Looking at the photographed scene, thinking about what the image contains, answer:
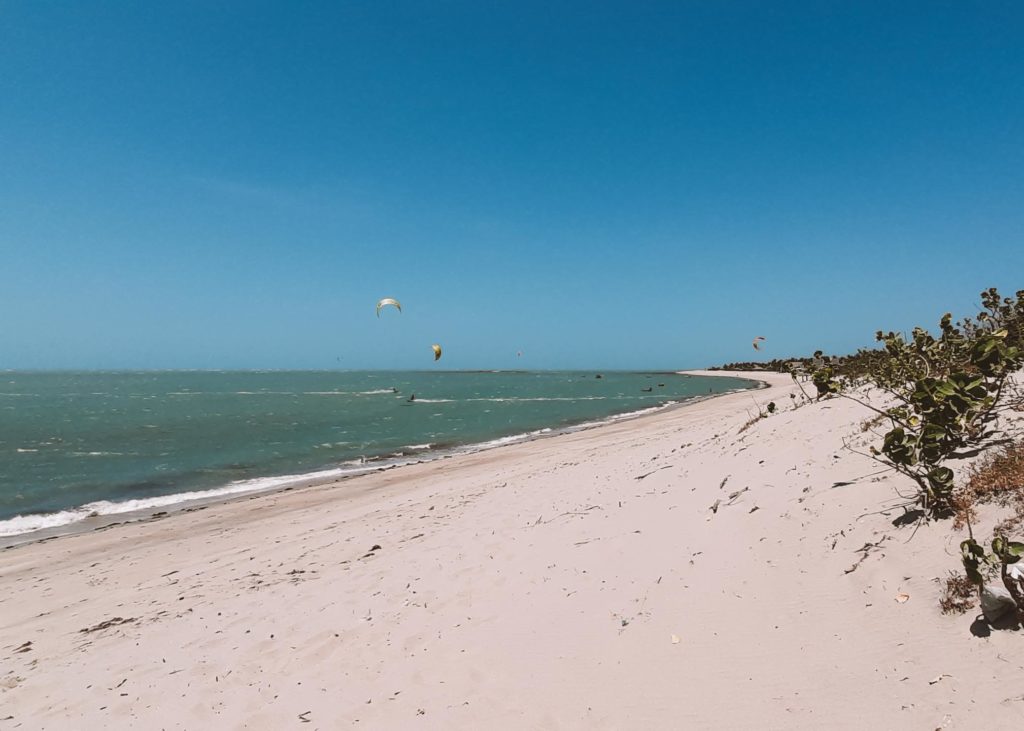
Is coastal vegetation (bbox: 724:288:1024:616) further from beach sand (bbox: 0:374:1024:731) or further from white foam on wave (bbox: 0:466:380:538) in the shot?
white foam on wave (bbox: 0:466:380:538)

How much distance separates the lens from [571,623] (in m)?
4.96

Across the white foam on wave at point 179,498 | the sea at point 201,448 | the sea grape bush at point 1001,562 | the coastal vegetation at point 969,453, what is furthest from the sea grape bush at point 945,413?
the white foam on wave at point 179,498

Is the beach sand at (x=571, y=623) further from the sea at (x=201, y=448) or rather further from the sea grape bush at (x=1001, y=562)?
the sea at (x=201, y=448)

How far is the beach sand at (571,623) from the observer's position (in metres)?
3.39

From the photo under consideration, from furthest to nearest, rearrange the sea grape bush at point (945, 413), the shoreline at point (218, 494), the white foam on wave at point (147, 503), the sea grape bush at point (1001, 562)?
the white foam on wave at point (147, 503) → the shoreline at point (218, 494) → the sea grape bush at point (945, 413) → the sea grape bush at point (1001, 562)

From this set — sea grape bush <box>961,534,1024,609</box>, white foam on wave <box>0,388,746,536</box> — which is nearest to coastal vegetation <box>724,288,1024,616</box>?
sea grape bush <box>961,534,1024,609</box>

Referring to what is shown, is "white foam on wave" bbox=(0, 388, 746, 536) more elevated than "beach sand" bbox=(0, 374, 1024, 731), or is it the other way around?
"beach sand" bbox=(0, 374, 1024, 731)

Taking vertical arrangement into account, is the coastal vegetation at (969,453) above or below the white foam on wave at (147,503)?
above

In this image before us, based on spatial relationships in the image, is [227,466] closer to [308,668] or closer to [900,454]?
[308,668]

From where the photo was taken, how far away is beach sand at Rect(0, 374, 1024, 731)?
3387 mm

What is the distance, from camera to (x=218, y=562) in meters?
9.64

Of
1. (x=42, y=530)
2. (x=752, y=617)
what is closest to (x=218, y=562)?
(x=42, y=530)

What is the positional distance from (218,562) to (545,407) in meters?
38.4

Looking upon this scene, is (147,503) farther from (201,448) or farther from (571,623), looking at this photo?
(571,623)
